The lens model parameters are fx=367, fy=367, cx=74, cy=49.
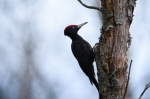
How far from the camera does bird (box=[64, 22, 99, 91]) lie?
4.24 meters

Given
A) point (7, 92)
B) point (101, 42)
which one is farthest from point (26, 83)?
point (101, 42)

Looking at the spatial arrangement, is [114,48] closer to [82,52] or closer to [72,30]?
[82,52]

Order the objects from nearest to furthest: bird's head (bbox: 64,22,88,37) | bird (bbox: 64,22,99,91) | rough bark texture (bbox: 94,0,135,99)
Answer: rough bark texture (bbox: 94,0,135,99) → bird (bbox: 64,22,99,91) → bird's head (bbox: 64,22,88,37)

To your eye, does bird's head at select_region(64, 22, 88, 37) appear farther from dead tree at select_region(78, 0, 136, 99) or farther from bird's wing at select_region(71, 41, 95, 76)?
dead tree at select_region(78, 0, 136, 99)

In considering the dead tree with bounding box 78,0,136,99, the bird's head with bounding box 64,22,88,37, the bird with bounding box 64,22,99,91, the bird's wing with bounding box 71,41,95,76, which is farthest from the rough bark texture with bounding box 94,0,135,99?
the bird's head with bounding box 64,22,88,37

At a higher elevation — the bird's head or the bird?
the bird's head

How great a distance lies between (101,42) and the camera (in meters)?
3.32

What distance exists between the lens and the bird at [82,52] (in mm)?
4238

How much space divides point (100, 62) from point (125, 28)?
14.8 inches

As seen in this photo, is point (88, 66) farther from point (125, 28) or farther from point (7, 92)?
point (7, 92)

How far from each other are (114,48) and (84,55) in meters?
1.16

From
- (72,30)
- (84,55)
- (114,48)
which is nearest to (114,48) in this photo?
(114,48)

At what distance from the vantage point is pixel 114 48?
323 centimetres

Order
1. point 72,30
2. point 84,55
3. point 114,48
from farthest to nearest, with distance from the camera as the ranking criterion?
point 72,30 → point 84,55 → point 114,48
